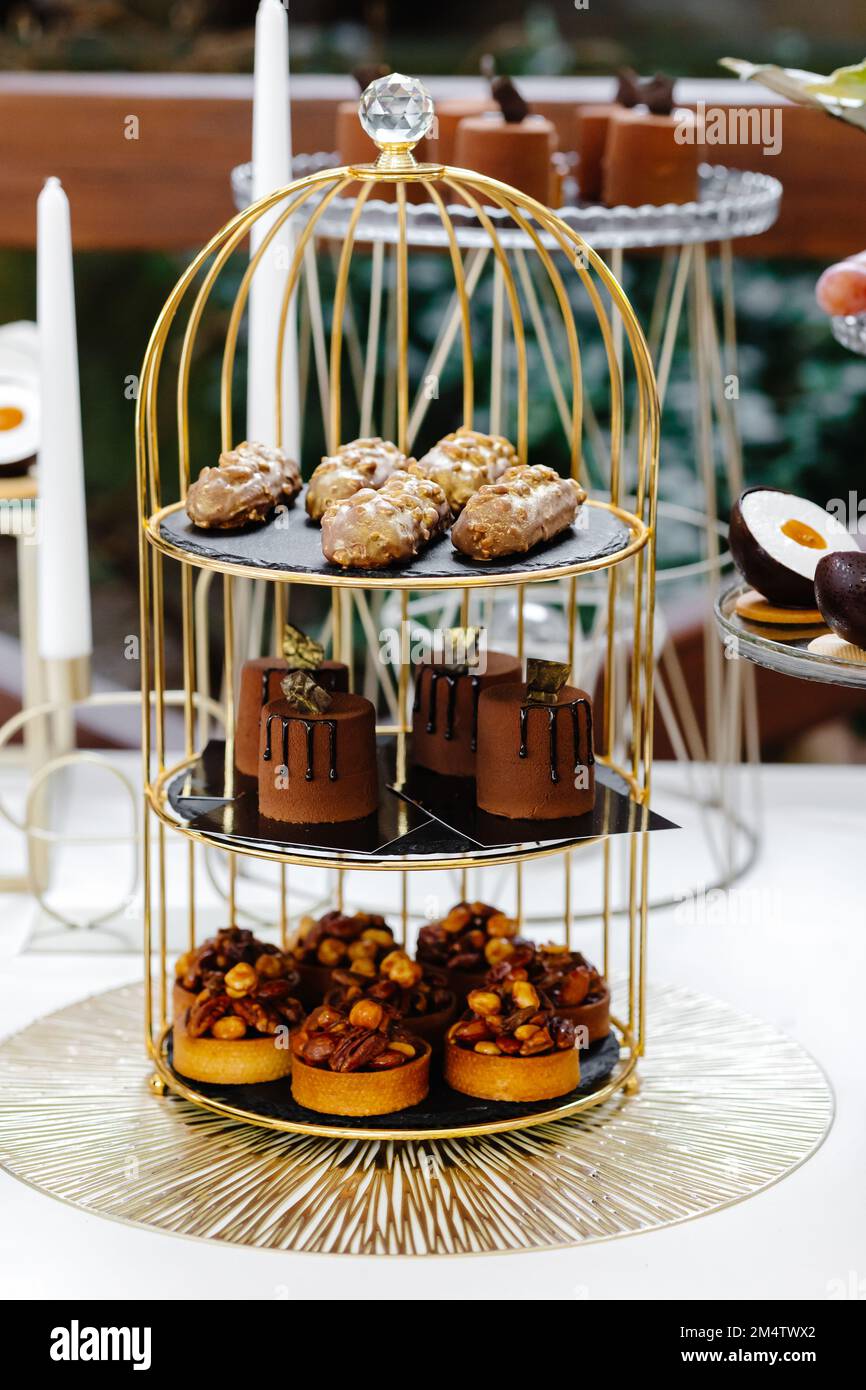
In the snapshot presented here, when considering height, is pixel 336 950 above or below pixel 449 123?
below

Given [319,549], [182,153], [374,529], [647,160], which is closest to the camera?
[374,529]

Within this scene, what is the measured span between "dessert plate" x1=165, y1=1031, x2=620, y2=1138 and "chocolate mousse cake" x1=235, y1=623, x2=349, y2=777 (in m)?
0.40

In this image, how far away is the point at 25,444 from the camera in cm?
291

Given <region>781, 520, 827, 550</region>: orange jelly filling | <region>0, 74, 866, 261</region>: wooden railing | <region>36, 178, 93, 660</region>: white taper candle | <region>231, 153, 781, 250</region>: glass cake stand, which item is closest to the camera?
<region>781, 520, 827, 550</region>: orange jelly filling

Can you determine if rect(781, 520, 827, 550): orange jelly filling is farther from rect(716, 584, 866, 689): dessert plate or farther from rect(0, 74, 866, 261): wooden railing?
rect(0, 74, 866, 261): wooden railing

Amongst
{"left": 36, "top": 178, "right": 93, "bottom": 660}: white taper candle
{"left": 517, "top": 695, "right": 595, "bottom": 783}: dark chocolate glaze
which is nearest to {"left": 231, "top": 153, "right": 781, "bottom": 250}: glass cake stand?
{"left": 36, "top": 178, "right": 93, "bottom": 660}: white taper candle

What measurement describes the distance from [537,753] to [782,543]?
425mm

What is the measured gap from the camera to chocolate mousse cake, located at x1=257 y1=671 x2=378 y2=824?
7.06 feet

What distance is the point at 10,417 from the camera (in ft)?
9.64

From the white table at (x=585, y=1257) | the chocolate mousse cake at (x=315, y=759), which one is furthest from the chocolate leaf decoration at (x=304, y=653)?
the white table at (x=585, y=1257)

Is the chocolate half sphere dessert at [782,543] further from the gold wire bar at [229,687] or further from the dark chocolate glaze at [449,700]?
the gold wire bar at [229,687]

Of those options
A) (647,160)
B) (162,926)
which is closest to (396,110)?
(647,160)

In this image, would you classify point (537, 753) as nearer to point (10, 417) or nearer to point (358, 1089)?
point (358, 1089)

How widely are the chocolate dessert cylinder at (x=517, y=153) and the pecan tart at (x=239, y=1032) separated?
1.30 metres
